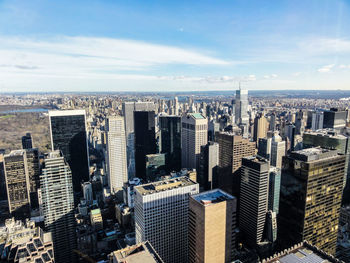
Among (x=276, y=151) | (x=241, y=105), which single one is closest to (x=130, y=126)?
(x=276, y=151)

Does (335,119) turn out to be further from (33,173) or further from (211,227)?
(33,173)

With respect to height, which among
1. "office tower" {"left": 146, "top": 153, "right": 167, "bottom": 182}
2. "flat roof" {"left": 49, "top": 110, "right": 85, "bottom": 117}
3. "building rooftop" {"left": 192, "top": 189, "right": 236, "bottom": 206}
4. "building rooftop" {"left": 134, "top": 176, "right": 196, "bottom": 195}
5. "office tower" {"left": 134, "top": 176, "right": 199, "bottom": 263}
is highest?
"flat roof" {"left": 49, "top": 110, "right": 85, "bottom": 117}

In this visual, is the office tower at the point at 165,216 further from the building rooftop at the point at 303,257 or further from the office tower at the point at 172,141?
the office tower at the point at 172,141

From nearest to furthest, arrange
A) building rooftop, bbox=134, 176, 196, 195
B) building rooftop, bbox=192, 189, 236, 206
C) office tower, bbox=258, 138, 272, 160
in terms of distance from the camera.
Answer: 1. building rooftop, bbox=192, 189, 236, 206
2. building rooftop, bbox=134, 176, 196, 195
3. office tower, bbox=258, 138, 272, 160

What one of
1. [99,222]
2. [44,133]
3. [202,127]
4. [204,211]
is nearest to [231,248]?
[204,211]

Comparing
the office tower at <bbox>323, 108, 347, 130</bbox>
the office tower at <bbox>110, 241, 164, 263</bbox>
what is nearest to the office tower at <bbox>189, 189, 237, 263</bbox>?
the office tower at <bbox>110, 241, 164, 263</bbox>

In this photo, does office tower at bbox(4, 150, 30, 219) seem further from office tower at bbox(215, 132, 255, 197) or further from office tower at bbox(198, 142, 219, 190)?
office tower at bbox(215, 132, 255, 197)

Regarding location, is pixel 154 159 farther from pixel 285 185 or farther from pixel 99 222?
pixel 285 185
